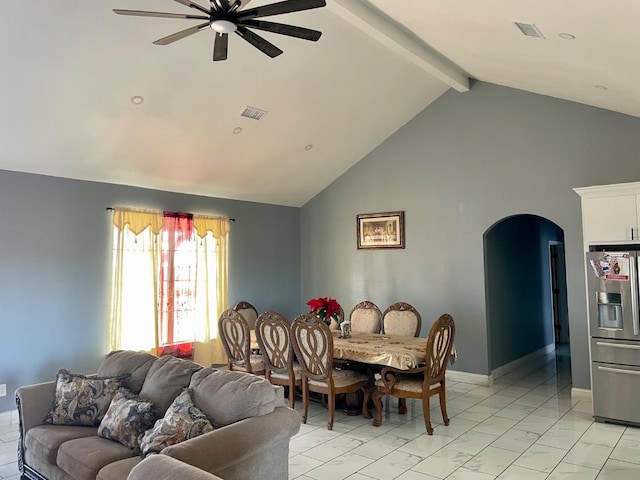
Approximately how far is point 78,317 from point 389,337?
3.66 metres

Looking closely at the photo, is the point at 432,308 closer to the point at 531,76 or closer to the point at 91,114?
the point at 531,76

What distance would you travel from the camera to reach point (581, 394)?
5406 mm

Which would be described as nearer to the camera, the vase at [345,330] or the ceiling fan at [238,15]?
the ceiling fan at [238,15]

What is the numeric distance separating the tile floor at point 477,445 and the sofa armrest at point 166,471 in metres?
1.70

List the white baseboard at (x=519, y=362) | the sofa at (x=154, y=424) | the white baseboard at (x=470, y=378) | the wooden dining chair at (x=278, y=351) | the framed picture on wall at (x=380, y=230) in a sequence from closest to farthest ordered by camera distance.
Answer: the sofa at (x=154, y=424) < the wooden dining chair at (x=278, y=351) < the white baseboard at (x=470, y=378) < the white baseboard at (x=519, y=362) < the framed picture on wall at (x=380, y=230)

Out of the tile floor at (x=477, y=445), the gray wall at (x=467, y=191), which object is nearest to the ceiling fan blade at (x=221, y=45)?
the tile floor at (x=477, y=445)

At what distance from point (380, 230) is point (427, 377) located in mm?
3313

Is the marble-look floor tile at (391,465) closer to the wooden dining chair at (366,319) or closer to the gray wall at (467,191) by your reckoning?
the wooden dining chair at (366,319)

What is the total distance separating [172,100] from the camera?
15.9 feet

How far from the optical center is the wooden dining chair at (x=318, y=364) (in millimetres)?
4441

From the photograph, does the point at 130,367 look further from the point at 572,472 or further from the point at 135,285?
the point at 572,472

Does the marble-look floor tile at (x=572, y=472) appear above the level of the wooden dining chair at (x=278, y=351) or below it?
below

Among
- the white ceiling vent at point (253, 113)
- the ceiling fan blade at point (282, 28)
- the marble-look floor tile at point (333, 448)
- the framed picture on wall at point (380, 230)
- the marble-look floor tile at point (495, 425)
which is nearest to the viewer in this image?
the ceiling fan blade at point (282, 28)

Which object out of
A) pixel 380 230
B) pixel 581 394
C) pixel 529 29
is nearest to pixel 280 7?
pixel 529 29
